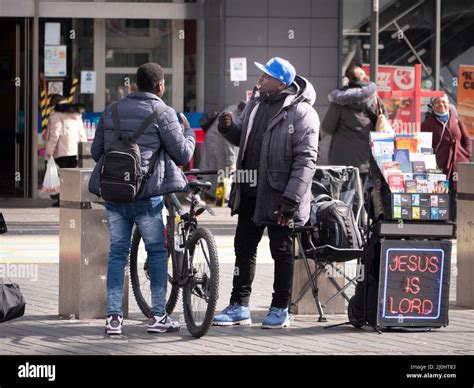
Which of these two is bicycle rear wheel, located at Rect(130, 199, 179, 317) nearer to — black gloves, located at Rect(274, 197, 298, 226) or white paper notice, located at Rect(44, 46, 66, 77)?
black gloves, located at Rect(274, 197, 298, 226)

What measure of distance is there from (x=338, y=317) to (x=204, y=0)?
10.5 meters

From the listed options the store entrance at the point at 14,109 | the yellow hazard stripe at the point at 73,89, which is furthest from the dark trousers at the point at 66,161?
the yellow hazard stripe at the point at 73,89

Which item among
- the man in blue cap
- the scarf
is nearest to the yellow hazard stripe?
the scarf

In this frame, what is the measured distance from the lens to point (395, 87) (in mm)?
19109

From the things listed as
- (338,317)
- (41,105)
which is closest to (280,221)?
(338,317)

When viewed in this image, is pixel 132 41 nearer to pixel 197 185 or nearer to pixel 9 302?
pixel 197 185

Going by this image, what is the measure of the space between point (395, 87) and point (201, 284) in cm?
A: 1082

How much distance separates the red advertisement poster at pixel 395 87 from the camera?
19047 millimetres

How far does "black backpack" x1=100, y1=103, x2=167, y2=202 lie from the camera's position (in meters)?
8.52

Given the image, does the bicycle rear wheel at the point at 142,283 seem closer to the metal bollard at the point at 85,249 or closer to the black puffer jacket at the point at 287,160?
the metal bollard at the point at 85,249

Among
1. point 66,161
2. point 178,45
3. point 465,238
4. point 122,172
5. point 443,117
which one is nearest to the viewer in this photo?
point 122,172

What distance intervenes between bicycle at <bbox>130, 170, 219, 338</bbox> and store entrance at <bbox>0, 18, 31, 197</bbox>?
10.0 metres

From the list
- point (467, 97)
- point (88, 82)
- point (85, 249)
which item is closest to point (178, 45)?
point (88, 82)
